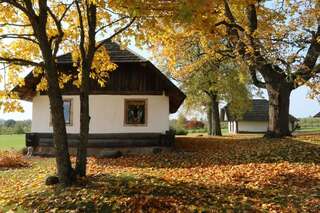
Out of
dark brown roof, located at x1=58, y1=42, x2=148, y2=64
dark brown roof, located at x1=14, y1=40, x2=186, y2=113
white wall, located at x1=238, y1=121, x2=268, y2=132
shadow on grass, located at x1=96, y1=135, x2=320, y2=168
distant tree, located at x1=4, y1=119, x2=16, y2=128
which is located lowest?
shadow on grass, located at x1=96, y1=135, x2=320, y2=168

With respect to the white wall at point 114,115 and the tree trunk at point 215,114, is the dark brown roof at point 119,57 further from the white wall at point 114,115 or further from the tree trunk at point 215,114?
the tree trunk at point 215,114

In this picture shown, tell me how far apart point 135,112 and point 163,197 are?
1212 cm

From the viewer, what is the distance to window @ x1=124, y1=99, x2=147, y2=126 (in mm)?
20391

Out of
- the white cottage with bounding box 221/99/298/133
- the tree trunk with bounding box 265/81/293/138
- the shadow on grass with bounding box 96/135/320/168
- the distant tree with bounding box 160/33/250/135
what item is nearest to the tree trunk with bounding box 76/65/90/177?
the shadow on grass with bounding box 96/135/320/168

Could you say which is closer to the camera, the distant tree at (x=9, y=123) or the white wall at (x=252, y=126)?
the white wall at (x=252, y=126)

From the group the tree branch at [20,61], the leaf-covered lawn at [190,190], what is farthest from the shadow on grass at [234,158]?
the tree branch at [20,61]

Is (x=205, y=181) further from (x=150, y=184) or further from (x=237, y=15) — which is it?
(x=237, y=15)

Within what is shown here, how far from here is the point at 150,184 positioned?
32.1 ft

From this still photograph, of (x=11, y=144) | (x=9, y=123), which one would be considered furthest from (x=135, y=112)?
(x=9, y=123)

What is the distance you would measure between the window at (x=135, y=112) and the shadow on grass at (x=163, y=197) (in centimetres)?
1007

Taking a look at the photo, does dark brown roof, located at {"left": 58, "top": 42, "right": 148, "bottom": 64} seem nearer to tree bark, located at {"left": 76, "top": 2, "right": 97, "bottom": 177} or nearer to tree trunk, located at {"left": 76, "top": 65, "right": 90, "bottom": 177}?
tree bark, located at {"left": 76, "top": 2, "right": 97, "bottom": 177}

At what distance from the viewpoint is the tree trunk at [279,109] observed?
20.9 metres

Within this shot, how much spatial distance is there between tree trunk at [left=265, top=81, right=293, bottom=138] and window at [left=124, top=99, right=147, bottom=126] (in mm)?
7222

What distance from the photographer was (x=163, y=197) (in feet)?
28.2
